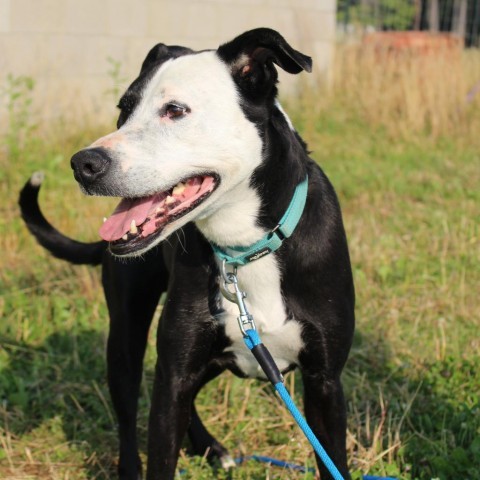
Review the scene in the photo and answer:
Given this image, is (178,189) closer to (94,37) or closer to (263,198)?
(263,198)

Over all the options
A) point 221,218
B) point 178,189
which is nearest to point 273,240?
point 221,218

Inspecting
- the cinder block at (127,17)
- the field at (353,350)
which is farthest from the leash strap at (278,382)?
the cinder block at (127,17)

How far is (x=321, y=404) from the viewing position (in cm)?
290

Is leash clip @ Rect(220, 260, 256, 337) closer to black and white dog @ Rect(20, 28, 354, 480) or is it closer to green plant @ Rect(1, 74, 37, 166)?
black and white dog @ Rect(20, 28, 354, 480)

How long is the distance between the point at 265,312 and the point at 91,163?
2.52ft

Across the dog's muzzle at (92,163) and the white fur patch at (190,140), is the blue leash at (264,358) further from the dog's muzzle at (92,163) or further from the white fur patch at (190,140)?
the dog's muzzle at (92,163)

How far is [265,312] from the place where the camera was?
2.81 m

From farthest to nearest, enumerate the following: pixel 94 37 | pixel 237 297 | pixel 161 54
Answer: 1. pixel 94 37
2. pixel 161 54
3. pixel 237 297

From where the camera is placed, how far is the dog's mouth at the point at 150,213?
8.25ft

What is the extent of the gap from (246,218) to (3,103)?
180 inches

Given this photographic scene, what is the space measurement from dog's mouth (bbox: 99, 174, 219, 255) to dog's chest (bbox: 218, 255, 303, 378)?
0.37 meters

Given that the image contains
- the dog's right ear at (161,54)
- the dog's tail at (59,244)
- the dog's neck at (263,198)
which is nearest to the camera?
the dog's neck at (263,198)

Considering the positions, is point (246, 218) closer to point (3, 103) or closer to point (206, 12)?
point (3, 103)

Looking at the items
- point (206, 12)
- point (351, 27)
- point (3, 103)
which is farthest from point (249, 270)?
point (351, 27)
